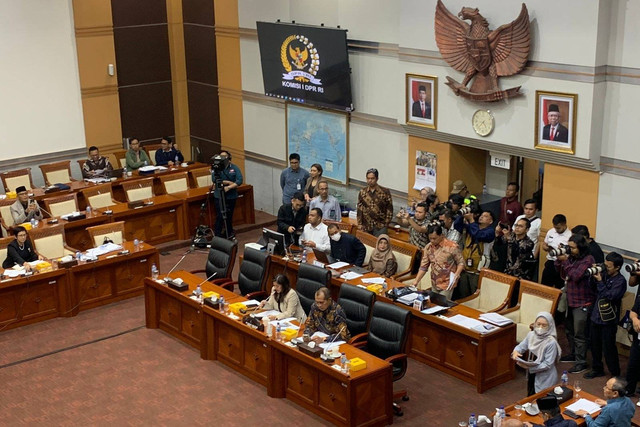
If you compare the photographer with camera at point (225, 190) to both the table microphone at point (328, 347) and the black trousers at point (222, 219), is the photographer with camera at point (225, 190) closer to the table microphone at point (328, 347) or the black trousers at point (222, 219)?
the black trousers at point (222, 219)

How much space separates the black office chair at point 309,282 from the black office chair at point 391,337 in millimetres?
1088

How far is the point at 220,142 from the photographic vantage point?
54.3ft

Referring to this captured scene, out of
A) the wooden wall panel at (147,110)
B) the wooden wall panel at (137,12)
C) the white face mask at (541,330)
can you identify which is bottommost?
the white face mask at (541,330)

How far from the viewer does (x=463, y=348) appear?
924 cm

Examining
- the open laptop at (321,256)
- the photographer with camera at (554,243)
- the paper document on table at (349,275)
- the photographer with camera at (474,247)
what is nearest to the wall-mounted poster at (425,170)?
the photographer with camera at (474,247)

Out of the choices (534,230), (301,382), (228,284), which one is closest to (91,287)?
(228,284)

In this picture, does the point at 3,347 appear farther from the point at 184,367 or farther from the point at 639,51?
the point at 639,51

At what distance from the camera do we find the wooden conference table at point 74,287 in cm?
1102

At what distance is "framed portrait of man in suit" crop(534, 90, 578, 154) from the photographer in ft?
32.9

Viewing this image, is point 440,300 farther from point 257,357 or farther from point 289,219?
point 289,219

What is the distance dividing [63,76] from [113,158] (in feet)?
5.85

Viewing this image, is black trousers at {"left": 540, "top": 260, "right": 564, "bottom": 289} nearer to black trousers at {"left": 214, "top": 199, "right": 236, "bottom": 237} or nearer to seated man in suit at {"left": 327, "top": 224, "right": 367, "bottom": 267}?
seated man in suit at {"left": 327, "top": 224, "right": 367, "bottom": 267}

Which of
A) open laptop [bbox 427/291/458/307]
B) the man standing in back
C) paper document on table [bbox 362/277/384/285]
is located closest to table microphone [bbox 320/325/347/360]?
open laptop [bbox 427/291/458/307]

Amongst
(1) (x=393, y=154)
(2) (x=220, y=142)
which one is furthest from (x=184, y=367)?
(2) (x=220, y=142)
